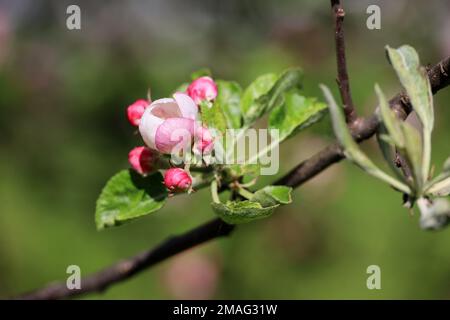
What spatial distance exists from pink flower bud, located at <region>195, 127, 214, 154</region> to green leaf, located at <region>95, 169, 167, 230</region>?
158 mm

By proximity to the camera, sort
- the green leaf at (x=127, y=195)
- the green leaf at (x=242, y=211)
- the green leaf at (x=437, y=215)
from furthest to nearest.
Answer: the green leaf at (x=127, y=195)
the green leaf at (x=242, y=211)
the green leaf at (x=437, y=215)

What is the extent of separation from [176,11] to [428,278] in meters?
1.83

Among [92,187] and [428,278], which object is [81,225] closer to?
[92,187]

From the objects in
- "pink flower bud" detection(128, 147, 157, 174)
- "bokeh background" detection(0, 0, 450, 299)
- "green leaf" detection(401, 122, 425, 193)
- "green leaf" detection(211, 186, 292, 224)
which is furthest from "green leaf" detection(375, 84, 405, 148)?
"bokeh background" detection(0, 0, 450, 299)

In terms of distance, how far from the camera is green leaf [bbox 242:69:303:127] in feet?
3.48

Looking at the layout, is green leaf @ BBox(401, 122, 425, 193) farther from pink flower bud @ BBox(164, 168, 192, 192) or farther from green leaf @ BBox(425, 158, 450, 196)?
pink flower bud @ BBox(164, 168, 192, 192)

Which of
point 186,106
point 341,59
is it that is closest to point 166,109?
point 186,106

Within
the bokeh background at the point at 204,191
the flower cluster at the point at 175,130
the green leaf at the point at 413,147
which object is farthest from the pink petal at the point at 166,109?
the bokeh background at the point at 204,191

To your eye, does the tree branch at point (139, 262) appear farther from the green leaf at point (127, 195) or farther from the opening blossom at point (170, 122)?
the opening blossom at point (170, 122)

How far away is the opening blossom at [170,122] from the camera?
34.1 inches

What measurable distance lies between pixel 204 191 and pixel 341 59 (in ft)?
6.11

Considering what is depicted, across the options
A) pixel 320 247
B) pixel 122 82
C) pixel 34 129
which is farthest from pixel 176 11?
pixel 320 247

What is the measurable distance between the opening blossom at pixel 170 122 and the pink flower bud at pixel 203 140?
1cm

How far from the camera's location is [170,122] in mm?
857
